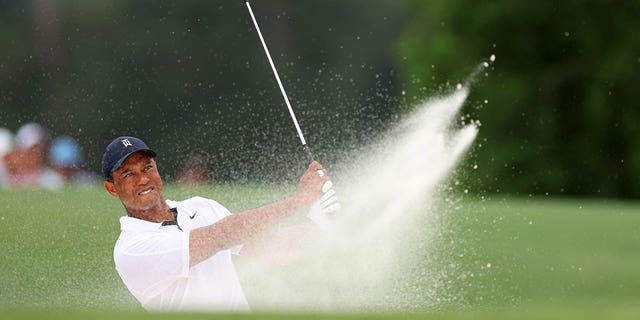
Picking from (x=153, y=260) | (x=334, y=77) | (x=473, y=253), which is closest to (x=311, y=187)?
(x=153, y=260)

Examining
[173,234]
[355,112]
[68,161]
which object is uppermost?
[355,112]

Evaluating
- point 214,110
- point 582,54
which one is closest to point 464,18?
point 582,54

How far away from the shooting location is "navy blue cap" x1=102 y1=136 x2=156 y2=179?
4.99 m

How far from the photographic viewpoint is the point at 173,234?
502 centimetres

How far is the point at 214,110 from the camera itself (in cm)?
2575

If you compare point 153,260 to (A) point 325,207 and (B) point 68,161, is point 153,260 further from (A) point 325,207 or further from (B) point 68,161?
(B) point 68,161

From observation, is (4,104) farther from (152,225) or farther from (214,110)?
(152,225)

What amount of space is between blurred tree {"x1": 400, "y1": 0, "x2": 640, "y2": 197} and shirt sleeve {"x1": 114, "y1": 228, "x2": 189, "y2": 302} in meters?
16.0

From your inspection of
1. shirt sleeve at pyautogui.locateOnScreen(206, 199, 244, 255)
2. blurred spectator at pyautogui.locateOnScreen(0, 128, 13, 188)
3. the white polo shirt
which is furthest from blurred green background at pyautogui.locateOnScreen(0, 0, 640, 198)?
the white polo shirt

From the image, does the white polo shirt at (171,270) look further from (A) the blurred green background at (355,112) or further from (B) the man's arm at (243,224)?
(A) the blurred green background at (355,112)

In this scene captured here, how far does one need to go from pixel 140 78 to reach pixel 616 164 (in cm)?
1276

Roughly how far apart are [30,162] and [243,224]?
14535 mm

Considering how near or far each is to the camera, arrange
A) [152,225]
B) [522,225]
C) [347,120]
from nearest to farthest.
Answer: [152,225] < [522,225] < [347,120]

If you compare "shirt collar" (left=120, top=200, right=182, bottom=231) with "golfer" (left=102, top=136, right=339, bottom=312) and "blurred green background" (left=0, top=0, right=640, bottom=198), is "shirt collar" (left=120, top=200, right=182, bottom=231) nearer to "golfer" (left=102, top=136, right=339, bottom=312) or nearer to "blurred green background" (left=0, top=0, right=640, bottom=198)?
"golfer" (left=102, top=136, right=339, bottom=312)
